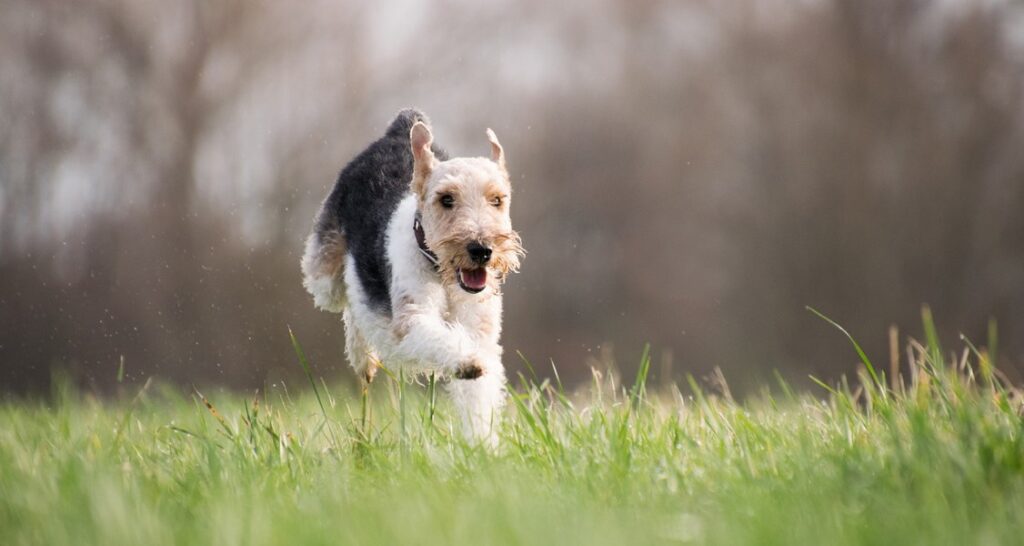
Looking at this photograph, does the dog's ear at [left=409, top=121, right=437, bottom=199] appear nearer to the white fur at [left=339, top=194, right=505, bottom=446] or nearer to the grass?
the white fur at [left=339, top=194, right=505, bottom=446]

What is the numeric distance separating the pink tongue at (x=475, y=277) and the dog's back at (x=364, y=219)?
59cm

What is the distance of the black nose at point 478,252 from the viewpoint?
349 centimetres

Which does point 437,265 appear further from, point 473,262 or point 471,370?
point 471,370


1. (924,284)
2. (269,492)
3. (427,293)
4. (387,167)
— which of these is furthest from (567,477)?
(924,284)

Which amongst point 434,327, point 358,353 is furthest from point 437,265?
point 358,353

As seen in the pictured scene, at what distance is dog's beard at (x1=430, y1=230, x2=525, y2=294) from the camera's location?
3.52m

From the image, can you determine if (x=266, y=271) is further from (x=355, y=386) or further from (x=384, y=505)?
(x=384, y=505)

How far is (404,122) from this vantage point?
4.77 metres

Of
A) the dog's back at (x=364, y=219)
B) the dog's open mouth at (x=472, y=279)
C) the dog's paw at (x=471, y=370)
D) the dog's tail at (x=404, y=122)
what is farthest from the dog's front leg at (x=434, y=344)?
the dog's tail at (x=404, y=122)

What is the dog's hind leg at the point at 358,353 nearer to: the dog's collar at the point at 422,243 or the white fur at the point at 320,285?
the white fur at the point at 320,285

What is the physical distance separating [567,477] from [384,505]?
1.61ft

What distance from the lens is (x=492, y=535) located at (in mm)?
1831

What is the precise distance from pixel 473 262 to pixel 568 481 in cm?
138

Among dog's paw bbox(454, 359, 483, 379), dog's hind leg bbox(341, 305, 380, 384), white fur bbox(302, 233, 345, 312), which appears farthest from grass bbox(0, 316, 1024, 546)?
white fur bbox(302, 233, 345, 312)
